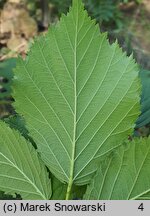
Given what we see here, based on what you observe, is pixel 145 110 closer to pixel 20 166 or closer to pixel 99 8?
pixel 20 166

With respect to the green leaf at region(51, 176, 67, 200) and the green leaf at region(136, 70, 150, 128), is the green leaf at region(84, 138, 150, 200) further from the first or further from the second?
the green leaf at region(136, 70, 150, 128)

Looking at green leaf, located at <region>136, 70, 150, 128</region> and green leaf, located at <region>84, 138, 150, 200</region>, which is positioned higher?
green leaf, located at <region>136, 70, 150, 128</region>

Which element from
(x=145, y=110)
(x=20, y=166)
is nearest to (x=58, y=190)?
(x=20, y=166)

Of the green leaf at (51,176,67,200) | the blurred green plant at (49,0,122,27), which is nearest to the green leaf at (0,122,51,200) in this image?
the green leaf at (51,176,67,200)

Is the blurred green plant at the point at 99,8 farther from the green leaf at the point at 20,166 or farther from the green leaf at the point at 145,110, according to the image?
the green leaf at the point at 20,166

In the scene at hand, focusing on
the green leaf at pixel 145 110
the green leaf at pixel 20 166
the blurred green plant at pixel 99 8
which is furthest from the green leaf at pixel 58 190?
the blurred green plant at pixel 99 8

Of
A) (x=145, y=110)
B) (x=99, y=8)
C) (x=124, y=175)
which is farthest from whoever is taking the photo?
(x=99, y=8)

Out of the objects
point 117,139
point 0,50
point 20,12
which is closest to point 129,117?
point 117,139
